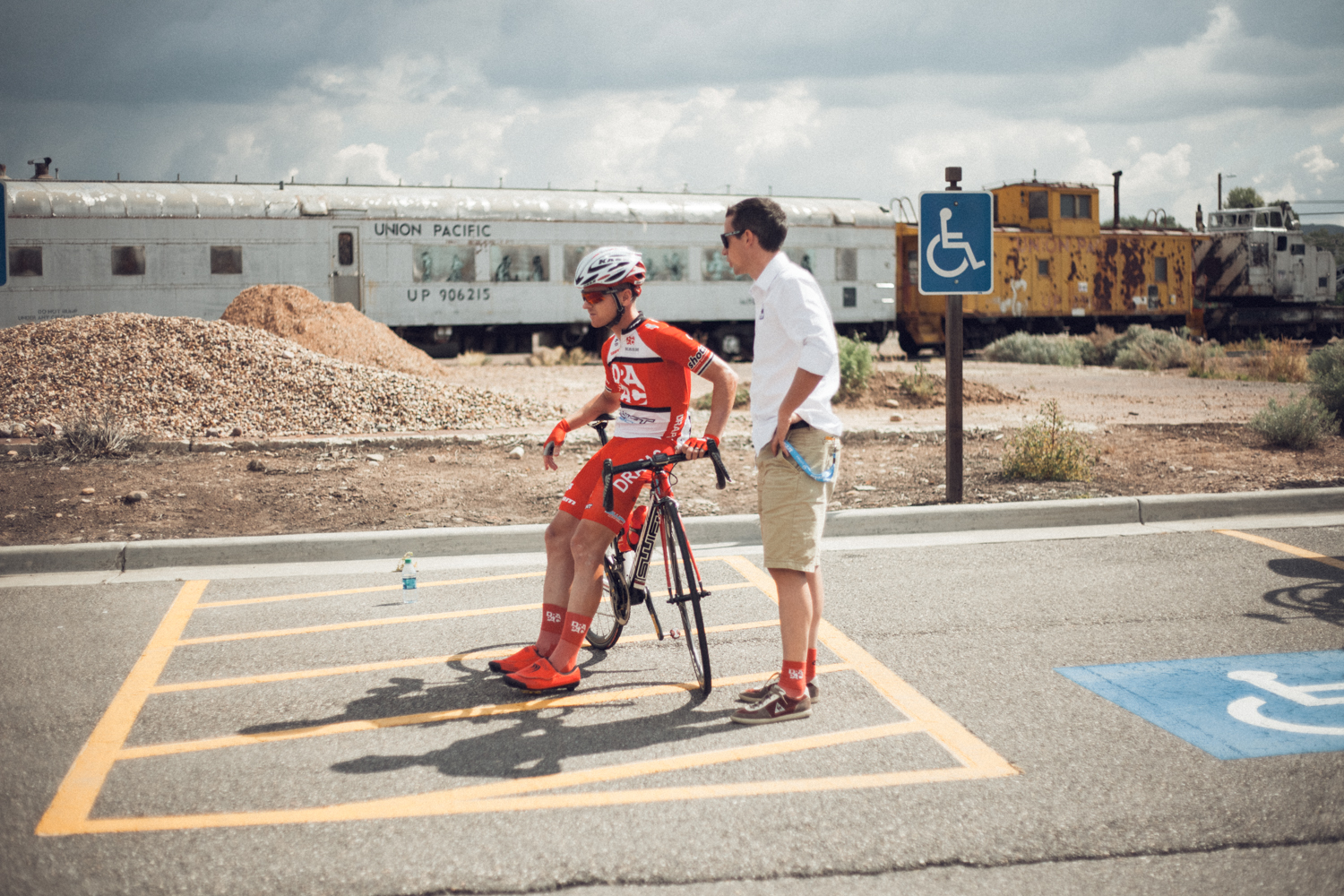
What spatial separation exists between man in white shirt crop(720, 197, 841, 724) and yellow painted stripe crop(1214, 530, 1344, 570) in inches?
163

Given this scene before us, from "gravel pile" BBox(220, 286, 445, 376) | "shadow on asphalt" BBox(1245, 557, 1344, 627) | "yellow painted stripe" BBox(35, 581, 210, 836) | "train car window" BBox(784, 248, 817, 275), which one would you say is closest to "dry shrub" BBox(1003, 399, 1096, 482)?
"shadow on asphalt" BBox(1245, 557, 1344, 627)

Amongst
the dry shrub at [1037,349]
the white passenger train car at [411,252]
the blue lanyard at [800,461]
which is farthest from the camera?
the dry shrub at [1037,349]

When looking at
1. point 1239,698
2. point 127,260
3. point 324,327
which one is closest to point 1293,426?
point 1239,698

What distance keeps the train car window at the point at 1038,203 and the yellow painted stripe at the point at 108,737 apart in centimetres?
2497

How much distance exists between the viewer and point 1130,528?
7.84 meters

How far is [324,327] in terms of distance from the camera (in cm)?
1820

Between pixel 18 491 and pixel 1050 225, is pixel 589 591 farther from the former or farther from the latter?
pixel 1050 225

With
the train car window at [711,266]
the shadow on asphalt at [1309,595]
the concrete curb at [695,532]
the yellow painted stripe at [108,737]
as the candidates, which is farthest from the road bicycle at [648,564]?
the train car window at [711,266]

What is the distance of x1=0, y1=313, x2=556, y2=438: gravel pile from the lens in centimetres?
1211

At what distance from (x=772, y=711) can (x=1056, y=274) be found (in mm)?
25425

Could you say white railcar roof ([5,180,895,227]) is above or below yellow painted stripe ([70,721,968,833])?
above

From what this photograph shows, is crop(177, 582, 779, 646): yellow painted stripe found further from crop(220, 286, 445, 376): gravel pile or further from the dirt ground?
crop(220, 286, 445, 376): gravel pile

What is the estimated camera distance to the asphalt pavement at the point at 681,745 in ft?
10.1

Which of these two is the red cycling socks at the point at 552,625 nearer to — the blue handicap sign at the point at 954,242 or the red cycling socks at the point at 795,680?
the red cycling socks at the point at 795,680
